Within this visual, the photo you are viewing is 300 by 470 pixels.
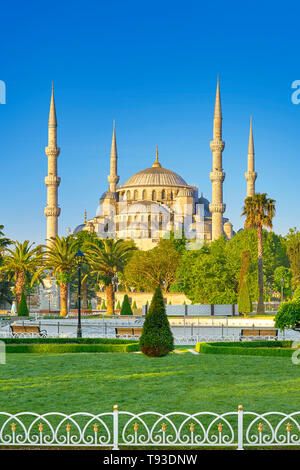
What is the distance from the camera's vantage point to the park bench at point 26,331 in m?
24.7

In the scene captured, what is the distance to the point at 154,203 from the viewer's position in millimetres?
98062

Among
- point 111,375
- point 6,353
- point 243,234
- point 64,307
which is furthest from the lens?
point 243,234

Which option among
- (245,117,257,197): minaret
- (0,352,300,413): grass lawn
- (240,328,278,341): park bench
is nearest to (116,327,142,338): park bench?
(240,328,278,341): park bench

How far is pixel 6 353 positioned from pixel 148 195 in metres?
85.4

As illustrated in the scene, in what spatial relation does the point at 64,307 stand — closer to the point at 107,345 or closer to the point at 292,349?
the point at 107,345

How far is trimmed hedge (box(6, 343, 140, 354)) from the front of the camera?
2050 cm

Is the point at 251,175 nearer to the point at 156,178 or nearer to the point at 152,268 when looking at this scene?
the point at 152,268

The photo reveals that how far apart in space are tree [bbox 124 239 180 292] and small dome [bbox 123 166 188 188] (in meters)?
46.6

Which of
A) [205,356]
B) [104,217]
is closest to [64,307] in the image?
[205,356]

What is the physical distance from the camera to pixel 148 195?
344 feet

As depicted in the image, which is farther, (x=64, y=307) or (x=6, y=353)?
(x=64, y=307)

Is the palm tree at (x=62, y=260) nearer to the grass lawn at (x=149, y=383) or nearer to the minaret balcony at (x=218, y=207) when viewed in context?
the grass lawn at (x=149, y=383)

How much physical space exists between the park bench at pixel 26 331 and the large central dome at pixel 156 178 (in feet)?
266
